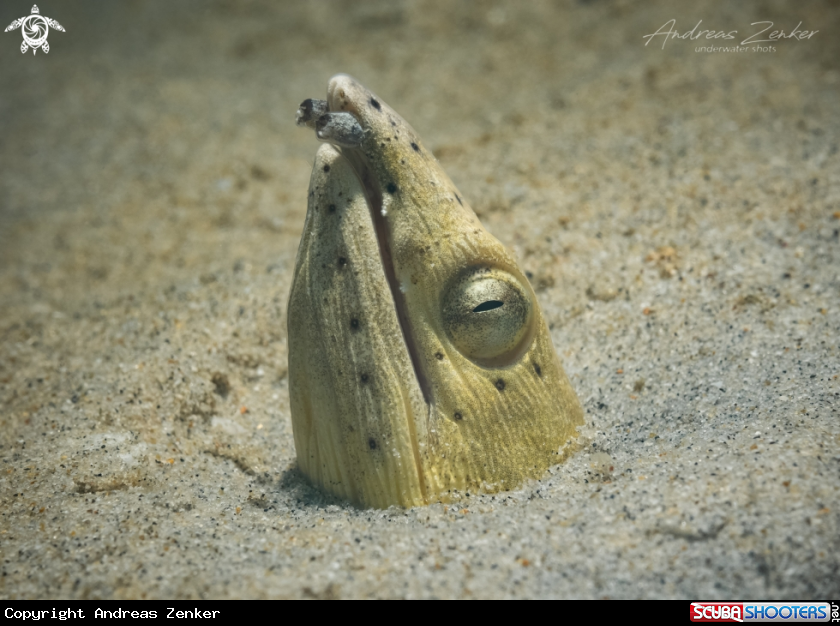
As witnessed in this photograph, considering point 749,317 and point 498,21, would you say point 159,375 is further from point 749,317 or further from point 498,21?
point 498,21

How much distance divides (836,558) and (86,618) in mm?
2096

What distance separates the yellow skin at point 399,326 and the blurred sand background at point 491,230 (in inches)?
7.0

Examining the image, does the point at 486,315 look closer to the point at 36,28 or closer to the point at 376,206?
the point at 376,206

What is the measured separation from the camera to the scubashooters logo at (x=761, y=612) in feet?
5.29

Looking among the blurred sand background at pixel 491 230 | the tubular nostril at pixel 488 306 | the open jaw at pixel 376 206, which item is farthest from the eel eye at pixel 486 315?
the blurred sand background at pixel 491 230

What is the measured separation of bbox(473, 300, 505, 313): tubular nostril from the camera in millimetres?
2162

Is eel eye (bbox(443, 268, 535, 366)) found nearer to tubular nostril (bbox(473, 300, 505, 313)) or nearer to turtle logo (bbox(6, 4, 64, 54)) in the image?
tubular nostril (bbox(473, 300, 505, 313))

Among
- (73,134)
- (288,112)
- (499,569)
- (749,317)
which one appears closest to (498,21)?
(288,112)

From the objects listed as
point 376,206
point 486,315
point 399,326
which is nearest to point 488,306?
point 486,315

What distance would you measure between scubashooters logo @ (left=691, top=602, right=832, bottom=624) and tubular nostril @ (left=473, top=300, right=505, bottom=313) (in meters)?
1.06

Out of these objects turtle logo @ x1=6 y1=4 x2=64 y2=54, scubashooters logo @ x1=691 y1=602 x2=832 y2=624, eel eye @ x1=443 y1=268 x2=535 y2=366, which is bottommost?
scubashooters logo @ x1=691 y1=602 x2=832 y2=624

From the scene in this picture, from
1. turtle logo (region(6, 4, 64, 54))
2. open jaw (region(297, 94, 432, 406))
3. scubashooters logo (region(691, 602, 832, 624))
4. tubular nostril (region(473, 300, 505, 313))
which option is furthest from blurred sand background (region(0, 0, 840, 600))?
tubular nostril (region(473, 300, 505, 313))

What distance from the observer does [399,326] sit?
7.07ft

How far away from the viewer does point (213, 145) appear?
247 inches
